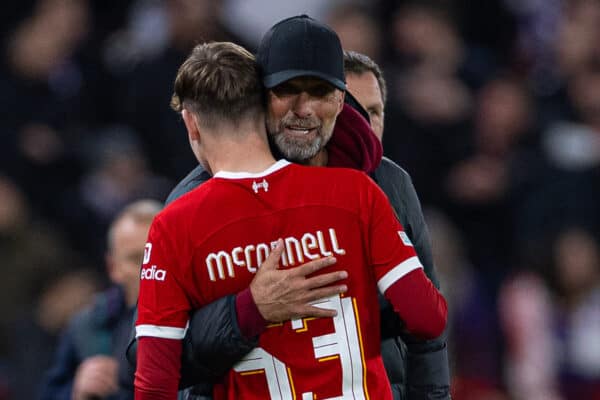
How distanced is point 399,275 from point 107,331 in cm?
196

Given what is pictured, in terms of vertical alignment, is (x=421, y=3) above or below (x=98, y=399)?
above

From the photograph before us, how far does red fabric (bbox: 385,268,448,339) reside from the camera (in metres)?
2.92

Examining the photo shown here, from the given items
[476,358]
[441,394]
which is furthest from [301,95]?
[476,358]

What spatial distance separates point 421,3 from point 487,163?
44.6 inches

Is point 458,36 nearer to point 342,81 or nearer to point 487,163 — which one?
point 487,163

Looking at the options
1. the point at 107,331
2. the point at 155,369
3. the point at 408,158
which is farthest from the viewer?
the point at 408,158

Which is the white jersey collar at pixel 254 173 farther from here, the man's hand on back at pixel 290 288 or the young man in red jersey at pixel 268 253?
the man's hand on back at pixel 290 288

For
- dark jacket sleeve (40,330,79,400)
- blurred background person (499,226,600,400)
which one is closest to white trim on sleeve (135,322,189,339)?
dark jacket sleeve (40,330,79,400)

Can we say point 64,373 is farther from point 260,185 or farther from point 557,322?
point 557,322

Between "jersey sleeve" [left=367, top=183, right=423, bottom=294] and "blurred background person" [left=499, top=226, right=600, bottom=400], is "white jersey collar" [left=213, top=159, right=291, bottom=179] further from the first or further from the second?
"blurred background person" [left=499, top=226, right=600, bottom=400]

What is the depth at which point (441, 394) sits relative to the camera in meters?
3.35

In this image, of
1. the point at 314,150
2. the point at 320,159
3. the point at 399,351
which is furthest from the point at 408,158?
the point at 314,150

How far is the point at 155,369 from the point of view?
2.90m

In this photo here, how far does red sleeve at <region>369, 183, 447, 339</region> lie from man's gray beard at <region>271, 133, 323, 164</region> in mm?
219
